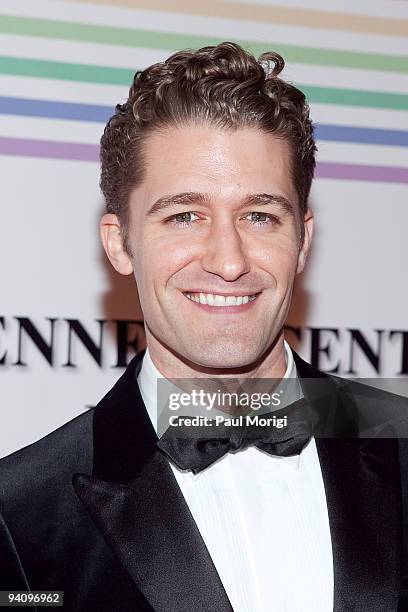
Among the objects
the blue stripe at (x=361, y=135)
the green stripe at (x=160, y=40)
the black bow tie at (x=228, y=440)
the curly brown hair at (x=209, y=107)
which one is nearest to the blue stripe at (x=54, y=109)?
the green stripe at (x=160, y=40)

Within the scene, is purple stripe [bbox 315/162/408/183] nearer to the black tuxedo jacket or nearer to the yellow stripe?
the yellow stripe

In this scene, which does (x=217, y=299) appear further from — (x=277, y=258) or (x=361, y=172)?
(x=361, y=172)

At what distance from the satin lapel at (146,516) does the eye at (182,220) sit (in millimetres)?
354

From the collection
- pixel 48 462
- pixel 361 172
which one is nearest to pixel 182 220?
pixel 48 462

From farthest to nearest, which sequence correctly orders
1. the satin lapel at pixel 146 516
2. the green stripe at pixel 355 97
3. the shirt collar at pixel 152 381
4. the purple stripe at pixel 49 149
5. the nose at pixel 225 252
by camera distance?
the green stripe at pixel 355 97 → the purple stripe at pixel 49 149 → the shirt collar at pixel 152 381 → the nose at pixel 225 252 → the satin lapel at pixel 146 516

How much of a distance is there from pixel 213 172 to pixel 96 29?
843 mm

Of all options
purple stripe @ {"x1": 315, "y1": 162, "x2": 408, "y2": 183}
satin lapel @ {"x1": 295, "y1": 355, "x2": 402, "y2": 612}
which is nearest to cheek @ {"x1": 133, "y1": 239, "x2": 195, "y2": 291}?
satin lapel @ {"x1": 295, "y1": 355, "x2": 402, "y2": 612}

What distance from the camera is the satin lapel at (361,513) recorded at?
162cm

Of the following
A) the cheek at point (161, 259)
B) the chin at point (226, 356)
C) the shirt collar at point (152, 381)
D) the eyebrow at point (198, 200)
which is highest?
the eyebrow at point (198, 200)

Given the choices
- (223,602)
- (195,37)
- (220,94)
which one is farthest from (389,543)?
(195,37)

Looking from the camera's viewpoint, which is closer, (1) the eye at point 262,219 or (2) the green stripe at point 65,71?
(1) the eye at point 262,219

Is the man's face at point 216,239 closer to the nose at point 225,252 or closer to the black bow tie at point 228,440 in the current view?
the nose at point 225,252

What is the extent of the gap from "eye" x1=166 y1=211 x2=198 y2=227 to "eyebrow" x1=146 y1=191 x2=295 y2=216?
0.02 meters

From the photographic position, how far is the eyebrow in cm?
174
